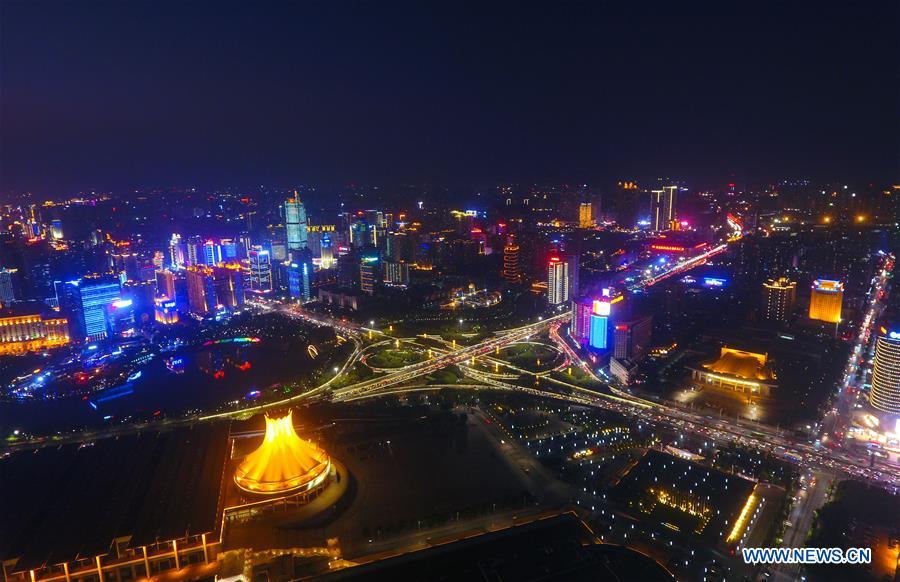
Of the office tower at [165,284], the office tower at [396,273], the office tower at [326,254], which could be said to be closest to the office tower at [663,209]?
the office tower at [396,273]

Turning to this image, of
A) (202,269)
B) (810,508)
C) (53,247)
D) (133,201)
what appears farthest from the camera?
(133,201)

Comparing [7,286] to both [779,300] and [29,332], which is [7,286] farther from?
[779,300]

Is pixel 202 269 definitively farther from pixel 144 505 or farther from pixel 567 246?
pixel 567 246

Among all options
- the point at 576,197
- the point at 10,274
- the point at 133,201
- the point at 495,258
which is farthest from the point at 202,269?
the point at 576,197

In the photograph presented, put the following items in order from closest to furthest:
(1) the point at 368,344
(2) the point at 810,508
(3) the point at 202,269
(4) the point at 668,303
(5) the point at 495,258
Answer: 1. (2) the point at 810,508
2. (1) the point at 368,344
3. (4) the point at 668,303
4. (3) the point at 202,269
5. (5) the point at 495,258

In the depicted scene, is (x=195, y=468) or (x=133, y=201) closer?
(x=195, y=468)

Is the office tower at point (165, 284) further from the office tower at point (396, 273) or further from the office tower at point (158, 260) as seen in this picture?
the office tower at point (396, 273)

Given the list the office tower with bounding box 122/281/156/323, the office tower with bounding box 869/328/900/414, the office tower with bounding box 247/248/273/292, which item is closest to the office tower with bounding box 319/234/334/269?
the office tower with bounding box 247/248/273/292

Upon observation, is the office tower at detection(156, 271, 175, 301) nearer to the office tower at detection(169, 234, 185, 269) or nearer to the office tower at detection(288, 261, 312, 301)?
the office tower at detection(169, 234, 185, 269)
